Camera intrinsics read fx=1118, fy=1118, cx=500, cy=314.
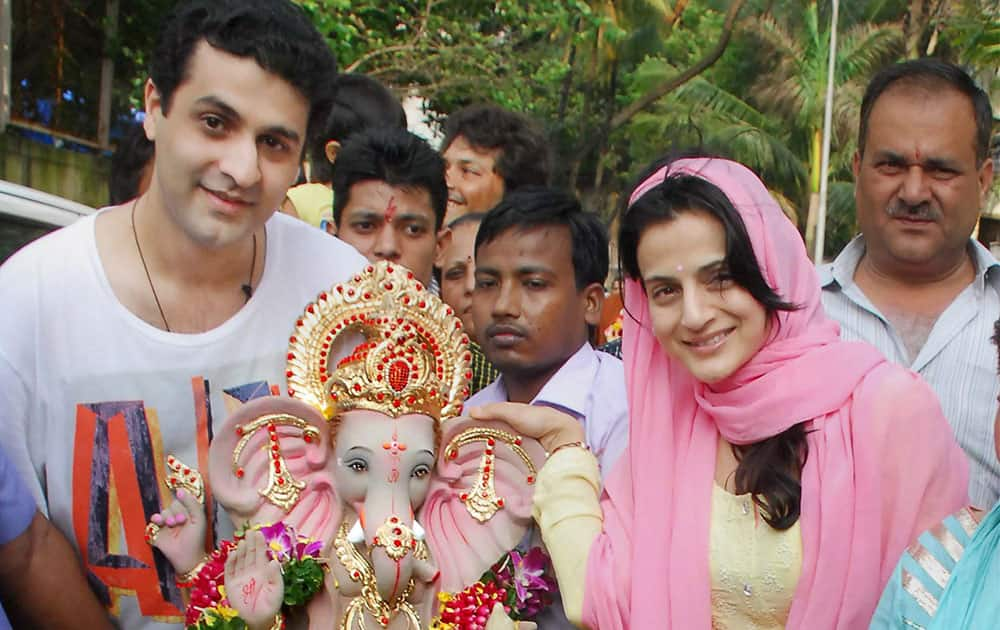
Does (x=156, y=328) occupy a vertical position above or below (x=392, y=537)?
above

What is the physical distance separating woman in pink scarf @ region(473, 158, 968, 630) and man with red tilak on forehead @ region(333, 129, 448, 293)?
1376 millimetres

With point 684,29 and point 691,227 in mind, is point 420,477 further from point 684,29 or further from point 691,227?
point 684,29

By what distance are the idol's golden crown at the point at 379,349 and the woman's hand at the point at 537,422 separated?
0.11 meters

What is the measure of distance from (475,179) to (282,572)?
3027mm

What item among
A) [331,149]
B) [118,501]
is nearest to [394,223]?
[331,149]

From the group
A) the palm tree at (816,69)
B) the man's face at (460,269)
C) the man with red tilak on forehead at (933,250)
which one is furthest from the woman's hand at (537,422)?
the palm tree at (816,69)

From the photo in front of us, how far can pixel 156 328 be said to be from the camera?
8.46ft

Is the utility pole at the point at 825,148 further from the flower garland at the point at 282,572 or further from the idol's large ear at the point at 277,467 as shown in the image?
the flower garland at the point at 282,572

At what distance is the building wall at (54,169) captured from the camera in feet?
28.1

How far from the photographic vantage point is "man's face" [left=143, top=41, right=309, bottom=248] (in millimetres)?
2498

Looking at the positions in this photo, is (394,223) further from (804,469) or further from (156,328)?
(804,469)

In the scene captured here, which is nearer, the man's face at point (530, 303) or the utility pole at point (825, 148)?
the man's face at point (530, 303)

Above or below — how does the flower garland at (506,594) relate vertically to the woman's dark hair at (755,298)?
below

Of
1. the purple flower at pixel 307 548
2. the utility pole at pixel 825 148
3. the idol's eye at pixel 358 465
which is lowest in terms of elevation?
the purple flower at pixel 307 548
